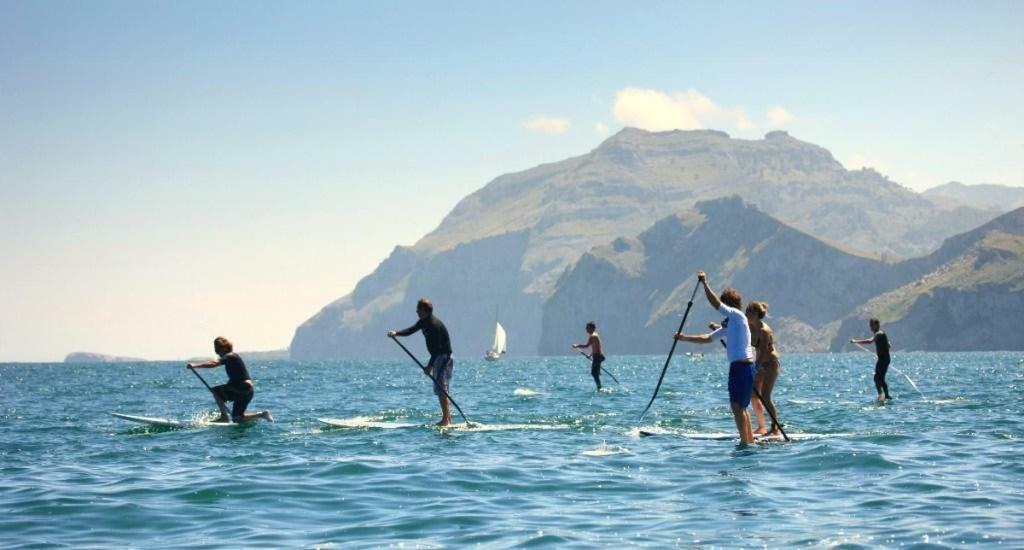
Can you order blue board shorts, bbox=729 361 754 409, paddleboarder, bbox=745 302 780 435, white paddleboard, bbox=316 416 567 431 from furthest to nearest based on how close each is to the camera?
white paddleboard, bbox=316 416 567 431
paddleboarder, bbox=745 302 780 435
blue board shorts, bbox=729 361 754 409

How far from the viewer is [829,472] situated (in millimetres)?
15789

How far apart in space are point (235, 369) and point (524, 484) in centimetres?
1137

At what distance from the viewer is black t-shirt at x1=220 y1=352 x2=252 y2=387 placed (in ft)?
80.0

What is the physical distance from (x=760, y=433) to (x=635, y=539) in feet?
33.3

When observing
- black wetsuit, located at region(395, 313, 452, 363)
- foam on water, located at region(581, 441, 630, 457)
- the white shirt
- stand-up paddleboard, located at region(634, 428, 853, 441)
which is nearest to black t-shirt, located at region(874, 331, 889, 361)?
stand-up paddleboard, located at region(634, 428, 853, 441)

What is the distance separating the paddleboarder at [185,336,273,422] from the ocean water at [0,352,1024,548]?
0.82 metres

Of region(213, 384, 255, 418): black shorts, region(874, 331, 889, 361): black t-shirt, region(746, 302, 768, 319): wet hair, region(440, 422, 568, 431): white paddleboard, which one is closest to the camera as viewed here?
region(746, 302, 768, 319): wet hair

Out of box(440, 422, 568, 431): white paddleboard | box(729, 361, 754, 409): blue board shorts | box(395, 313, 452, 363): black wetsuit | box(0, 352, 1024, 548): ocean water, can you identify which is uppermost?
box(395, 313, 452, 363): black wetsuit

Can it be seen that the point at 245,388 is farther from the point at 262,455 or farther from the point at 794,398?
the point at 794,398

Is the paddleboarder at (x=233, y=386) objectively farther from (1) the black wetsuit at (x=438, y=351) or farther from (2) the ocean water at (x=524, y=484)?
(1) the black wetsuit at (x=438, y=351)

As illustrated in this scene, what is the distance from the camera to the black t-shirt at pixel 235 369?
24.4 metres

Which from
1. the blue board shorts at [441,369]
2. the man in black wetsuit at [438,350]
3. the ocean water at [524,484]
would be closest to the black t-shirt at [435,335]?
the man in black wetsuit at [438,350]

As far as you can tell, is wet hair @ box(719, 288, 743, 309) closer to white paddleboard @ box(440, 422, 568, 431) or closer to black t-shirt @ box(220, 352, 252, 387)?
white paddleboard @ box(440, 422, 568, 431)

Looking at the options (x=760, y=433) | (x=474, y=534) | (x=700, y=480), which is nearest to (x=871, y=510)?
(x=700, y=480)
